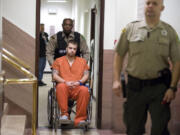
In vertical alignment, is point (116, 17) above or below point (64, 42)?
above

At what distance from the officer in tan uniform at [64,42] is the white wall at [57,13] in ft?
Result: 26.8

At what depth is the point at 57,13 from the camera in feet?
42.5

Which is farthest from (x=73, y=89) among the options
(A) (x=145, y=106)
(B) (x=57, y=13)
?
(B) (x=57, y=13)

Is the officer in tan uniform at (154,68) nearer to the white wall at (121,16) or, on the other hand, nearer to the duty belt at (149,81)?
the duty belt at (149,81)

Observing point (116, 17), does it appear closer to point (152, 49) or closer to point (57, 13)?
point (152, 49)

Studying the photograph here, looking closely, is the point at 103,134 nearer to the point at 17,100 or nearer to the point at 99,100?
the point at 99,100

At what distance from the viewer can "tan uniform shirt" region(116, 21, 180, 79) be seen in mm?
2639

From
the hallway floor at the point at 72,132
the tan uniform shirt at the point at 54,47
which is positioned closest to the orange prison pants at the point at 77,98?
the hallway floor at the point at 72,132

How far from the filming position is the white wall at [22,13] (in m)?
4.40

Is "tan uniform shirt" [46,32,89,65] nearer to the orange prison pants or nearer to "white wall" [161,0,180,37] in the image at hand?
the orange prison pants

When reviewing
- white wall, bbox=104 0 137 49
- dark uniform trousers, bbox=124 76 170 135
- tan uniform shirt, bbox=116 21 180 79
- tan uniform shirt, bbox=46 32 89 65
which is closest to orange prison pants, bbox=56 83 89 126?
tan uniform shirt, bbox=46 32 89 65

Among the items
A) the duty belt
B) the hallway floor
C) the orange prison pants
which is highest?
the duty belt

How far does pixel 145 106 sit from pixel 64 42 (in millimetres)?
2210

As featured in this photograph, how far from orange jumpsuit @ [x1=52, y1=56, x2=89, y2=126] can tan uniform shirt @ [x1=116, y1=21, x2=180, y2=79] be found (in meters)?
1.66
